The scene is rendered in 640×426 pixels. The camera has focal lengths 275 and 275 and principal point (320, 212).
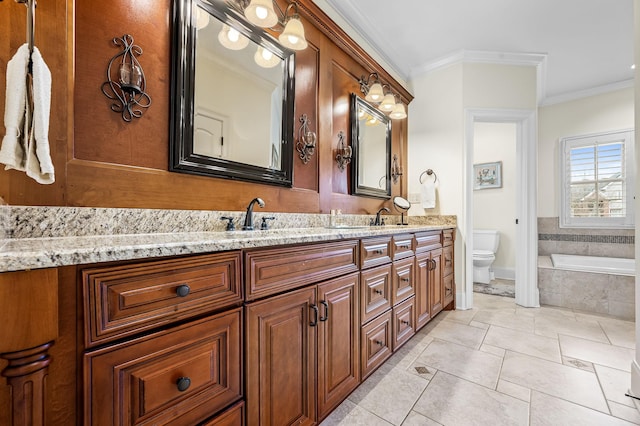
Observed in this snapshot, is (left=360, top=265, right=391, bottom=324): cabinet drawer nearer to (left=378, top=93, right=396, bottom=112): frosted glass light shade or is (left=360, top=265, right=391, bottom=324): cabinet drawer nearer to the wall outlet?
(left=378, top=93, right=396, bottom=112): frosted glass light shade

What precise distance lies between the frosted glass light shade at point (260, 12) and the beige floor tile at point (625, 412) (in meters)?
2.63

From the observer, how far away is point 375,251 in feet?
5.23

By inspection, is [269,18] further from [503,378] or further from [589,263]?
[589,263]

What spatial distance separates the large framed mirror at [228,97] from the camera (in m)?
1.29

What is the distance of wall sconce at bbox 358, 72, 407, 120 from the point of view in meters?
2.40

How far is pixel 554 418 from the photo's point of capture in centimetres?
132

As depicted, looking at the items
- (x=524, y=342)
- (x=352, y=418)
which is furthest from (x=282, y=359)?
(x=524, y=342)

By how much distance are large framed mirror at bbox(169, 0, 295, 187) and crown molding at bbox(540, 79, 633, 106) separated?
407 centimetres

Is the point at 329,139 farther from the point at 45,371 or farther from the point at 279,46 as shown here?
the point at 45,371

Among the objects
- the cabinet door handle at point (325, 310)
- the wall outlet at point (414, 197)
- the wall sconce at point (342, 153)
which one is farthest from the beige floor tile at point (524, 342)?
the wall sconce at point (342, 153)

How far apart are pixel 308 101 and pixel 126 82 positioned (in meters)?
1.17

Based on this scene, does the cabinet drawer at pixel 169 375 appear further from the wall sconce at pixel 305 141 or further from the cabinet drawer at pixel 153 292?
the wall sconce at pixel 305 141

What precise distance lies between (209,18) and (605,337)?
3.57m

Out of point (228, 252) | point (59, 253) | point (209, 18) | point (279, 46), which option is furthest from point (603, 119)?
point (59, 253)
